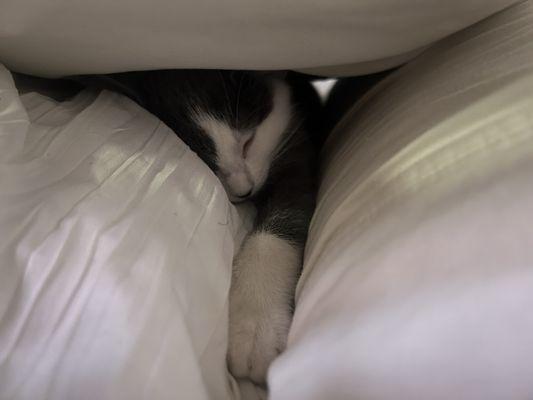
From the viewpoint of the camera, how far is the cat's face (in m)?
0.83

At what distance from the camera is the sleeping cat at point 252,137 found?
74cm

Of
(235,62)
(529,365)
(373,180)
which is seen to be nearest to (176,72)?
(235,62)

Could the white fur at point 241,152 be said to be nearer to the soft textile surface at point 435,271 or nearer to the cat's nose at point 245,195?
the cat's nose at point 245,195

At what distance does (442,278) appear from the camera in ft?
1.32

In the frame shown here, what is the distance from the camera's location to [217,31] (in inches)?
24.5

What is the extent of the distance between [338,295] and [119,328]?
0.18 meters

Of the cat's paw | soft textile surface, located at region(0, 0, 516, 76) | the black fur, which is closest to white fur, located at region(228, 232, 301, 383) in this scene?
the cat's paw

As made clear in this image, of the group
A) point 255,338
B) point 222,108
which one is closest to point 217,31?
point 222,108

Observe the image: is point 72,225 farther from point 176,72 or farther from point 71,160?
point 176,72

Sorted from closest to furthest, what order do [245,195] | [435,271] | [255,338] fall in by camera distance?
[435,271]
[255,338]
[245,195]

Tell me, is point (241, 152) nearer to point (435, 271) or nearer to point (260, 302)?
point (260, 302)

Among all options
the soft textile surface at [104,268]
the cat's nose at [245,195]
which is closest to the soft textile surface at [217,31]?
the soft textile surface at [104,268]

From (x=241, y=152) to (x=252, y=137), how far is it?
0.03 m

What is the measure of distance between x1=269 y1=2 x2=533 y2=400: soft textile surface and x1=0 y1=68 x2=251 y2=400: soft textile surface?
0.09m
